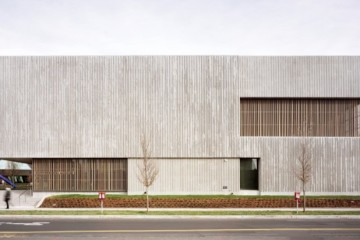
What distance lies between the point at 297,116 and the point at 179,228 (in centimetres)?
1926

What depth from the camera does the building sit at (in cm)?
3319

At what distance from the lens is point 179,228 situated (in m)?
18.5

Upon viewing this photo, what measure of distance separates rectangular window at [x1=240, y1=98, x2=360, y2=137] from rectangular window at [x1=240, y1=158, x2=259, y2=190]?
2.48 meters

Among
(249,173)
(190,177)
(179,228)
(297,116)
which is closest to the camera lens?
(179,228)

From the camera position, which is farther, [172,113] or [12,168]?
[12,168]

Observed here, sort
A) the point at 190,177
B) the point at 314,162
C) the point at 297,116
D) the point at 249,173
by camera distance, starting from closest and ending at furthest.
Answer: the point at 314,162, the point at 190,177, the point at 297,116, the point at 249,173

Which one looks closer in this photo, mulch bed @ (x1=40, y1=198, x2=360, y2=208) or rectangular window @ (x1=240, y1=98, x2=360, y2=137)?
mulch bed @ (x1=40, y1=198, x2=360, y2=208)

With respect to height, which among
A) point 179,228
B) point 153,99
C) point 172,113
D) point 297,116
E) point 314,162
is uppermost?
point 153,99

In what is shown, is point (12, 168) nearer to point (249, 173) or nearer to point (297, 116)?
point (249, 173)

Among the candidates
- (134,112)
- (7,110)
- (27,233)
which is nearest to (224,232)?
(27,233)

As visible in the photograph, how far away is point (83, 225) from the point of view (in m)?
19.4

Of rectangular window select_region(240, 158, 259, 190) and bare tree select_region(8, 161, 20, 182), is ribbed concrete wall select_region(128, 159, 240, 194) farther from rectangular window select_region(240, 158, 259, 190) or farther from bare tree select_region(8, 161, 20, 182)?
bare tree select_region(8, 161, 20, 182)

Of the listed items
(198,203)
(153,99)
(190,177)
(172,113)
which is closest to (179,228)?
(198,203)

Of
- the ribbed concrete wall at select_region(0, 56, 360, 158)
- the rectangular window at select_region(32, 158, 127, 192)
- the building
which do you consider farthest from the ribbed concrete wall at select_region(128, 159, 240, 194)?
the rectangular window at select_region(32, 158, 127, 192)
